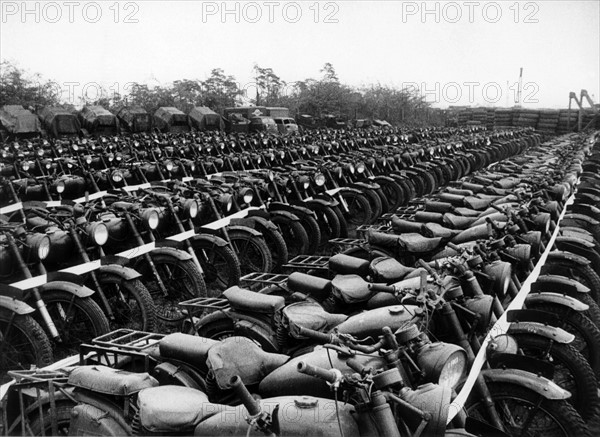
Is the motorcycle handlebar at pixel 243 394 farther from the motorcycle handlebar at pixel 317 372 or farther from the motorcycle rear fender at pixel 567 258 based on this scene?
the motorcycle rear fender at pixel 567 258

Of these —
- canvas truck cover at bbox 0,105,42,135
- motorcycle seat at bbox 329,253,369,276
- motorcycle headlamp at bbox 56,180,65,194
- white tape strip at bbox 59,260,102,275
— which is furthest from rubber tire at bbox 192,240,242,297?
canvas truck cover at bbox 0,105,42,135

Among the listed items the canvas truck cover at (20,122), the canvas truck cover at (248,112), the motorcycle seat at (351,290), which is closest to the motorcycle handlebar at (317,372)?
the motorcycle seat at (351,290)

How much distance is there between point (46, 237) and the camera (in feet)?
14.9

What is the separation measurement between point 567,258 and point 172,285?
134 inches

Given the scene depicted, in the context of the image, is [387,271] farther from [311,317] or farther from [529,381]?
[529,381]

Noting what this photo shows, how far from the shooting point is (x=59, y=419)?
101 inches

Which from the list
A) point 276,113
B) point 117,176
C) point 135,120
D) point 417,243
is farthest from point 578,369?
point 276,113

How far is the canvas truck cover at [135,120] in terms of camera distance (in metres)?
19.9

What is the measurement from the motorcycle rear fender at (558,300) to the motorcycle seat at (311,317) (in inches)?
56.7

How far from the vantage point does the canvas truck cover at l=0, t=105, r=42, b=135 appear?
16.4 metres

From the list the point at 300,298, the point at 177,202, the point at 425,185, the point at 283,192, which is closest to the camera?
the point at 300,298

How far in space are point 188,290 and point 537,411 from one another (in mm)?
3212

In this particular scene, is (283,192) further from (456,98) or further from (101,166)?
(101,166)

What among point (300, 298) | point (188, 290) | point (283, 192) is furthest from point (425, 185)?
point (300, 298)
